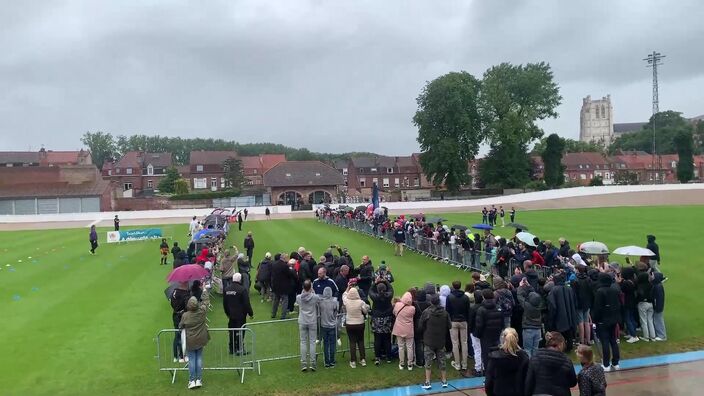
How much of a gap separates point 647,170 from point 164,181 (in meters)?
99.0

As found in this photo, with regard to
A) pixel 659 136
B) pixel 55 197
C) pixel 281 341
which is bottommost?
pixel 281 341

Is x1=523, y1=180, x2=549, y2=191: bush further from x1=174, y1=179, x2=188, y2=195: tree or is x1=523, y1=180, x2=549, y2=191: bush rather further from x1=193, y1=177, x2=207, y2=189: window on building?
x1=193, y1=177, x2=207, y2=189: window on building

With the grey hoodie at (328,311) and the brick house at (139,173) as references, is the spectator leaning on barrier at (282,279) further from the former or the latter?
the brick house at (139,173)

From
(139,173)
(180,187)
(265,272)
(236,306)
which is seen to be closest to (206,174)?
(139,173)

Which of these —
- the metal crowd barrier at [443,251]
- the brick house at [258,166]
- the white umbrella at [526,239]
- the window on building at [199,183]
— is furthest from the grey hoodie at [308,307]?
the brick house at [258,166]

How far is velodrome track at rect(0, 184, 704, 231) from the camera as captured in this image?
55.0 meters

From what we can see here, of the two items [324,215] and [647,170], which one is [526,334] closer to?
[324,215]

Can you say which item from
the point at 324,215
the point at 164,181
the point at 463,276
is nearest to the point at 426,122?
the point at 324,215

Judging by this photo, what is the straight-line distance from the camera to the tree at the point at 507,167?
7394cm

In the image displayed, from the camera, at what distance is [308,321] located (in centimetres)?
990

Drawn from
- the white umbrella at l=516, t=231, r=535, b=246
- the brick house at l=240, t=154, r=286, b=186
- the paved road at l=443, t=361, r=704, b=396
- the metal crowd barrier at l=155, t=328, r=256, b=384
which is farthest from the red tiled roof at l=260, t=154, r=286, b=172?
the paved road at l=443, t=361, r=704, b=396

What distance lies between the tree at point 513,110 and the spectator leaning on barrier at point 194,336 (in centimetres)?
6800

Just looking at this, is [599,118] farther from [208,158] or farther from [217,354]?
[217,354]

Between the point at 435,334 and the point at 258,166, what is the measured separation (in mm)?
105099
